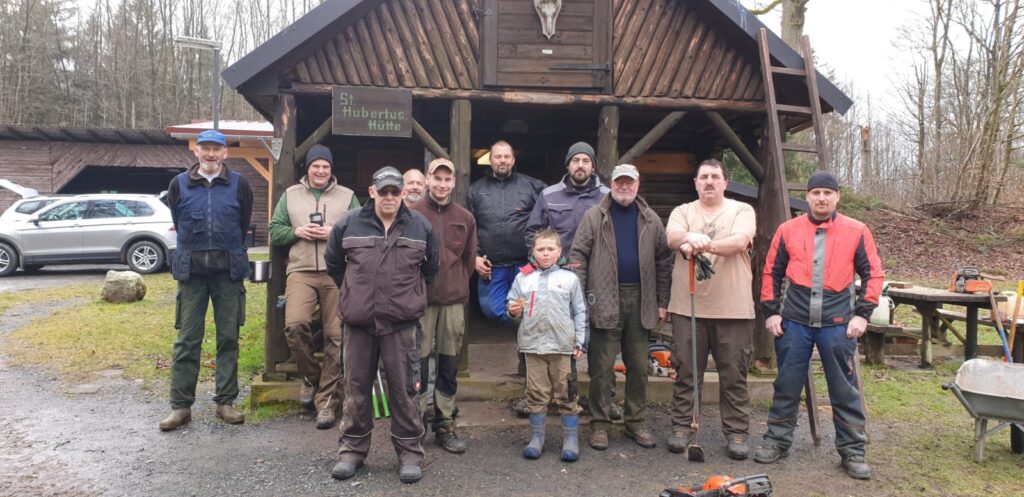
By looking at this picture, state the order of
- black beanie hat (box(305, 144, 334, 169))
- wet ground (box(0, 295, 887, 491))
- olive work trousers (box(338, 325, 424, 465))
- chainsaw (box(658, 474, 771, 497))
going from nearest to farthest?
chainsaw (box(658, 474, 771, 497)) < wet ground (box(0, 295, 887, 491)) < olive work trousers (box(338, 325, 424, 465)) < black beanie hat (box(305, 144, 334, 169))

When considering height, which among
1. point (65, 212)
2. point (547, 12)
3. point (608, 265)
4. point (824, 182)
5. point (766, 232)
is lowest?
point (608, 265)

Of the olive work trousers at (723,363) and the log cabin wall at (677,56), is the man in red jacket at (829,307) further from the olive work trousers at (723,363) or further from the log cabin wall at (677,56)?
the log cabin wall at (677,56)

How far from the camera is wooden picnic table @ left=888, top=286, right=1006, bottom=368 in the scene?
6.37 metres

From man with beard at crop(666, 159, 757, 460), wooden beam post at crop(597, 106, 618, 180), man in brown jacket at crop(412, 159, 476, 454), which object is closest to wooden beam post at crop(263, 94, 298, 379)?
man in brown jacket at crop(412, 159, 476, 454)

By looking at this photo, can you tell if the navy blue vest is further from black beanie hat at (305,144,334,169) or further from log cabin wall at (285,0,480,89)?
log cabin wall at (285,0,480,89)

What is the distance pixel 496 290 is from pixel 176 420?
8.61 feet

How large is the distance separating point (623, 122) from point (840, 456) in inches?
181

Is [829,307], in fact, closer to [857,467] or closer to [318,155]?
[857,467]

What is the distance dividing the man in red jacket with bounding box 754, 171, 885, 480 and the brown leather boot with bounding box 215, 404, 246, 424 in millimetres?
3852

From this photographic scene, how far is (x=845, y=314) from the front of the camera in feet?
13.4

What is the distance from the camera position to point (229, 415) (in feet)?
16.0

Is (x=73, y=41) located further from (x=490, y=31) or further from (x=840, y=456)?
(x=840, y=456)

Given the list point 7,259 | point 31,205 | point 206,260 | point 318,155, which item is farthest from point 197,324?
point 31,205

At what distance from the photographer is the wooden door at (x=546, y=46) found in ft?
18.4
